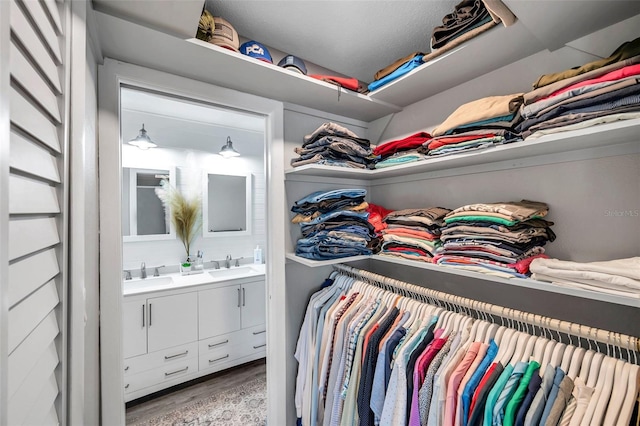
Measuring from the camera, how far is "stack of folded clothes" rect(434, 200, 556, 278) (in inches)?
37.3

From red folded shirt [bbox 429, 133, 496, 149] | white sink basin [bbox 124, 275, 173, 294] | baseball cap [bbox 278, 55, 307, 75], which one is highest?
baseball cap [bbox 278, 55, 307, 75]

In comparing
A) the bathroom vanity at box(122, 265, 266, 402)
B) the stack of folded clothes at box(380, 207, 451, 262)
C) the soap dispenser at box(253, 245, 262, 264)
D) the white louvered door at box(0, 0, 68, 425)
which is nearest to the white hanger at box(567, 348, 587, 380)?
the stack of folded clothes at box(380, 207, 451, 262)

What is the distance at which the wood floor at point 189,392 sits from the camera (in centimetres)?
196

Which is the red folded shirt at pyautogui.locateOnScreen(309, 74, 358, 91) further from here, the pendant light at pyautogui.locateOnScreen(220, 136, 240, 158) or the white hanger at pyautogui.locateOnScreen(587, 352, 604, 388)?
the pendant light at pyautogui.locateOnScreen(220, 136, 240, 158)

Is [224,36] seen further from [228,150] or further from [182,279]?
[182,279]

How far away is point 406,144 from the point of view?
132 cm

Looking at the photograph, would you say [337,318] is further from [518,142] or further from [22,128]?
[22,128]

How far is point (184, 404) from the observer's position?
202 centimetres

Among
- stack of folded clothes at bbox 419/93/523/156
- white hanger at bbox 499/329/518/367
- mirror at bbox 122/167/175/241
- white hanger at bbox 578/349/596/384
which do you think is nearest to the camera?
white hanger at bbox 578/349/596/384

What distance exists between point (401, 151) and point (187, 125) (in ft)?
7.32

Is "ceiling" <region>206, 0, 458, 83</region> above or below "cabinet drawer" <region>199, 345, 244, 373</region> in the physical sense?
above

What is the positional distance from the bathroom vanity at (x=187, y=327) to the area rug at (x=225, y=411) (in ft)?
0.82

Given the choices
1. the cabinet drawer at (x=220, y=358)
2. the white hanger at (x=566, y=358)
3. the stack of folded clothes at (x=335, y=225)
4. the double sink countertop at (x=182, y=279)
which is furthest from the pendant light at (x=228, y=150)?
the white hanger at (x=566, y=358)

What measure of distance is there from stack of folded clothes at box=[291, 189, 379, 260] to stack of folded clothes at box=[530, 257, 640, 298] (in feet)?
2.50
